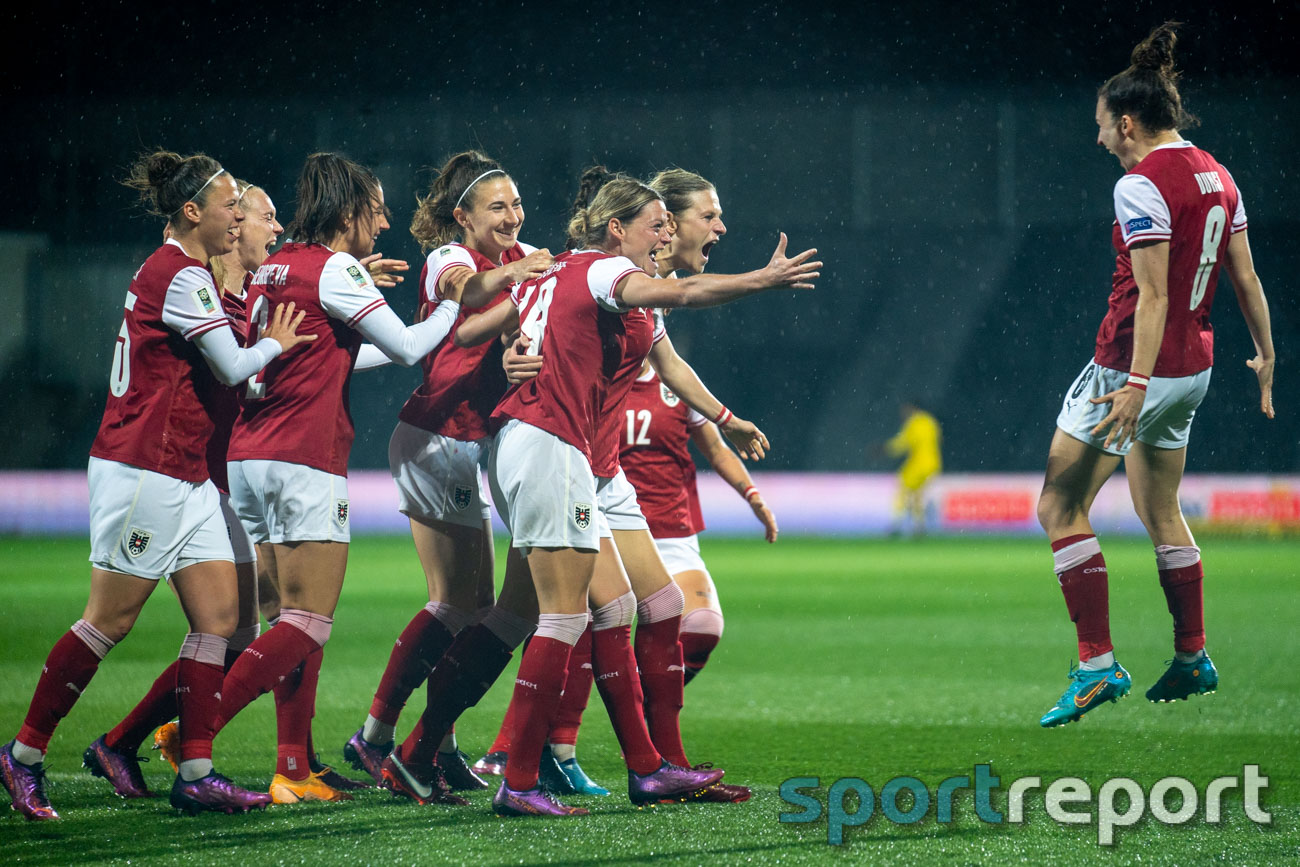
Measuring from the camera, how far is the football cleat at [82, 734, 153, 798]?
159 inches

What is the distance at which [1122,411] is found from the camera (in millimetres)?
3512

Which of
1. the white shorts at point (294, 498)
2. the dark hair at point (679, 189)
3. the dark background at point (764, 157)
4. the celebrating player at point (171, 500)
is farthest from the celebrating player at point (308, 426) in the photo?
the dark background at point (764, 157)

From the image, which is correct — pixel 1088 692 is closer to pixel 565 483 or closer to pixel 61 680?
pixel 565 483

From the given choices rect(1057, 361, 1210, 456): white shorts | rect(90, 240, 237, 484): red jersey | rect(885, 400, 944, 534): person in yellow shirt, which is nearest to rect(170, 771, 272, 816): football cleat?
rect(90, 240, 237, 484): red jersey

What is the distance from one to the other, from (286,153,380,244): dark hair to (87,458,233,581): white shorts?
2.84 ft

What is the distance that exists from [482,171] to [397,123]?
54.3 feet

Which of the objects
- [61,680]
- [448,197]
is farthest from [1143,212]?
[61,680]

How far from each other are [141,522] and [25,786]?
81cm

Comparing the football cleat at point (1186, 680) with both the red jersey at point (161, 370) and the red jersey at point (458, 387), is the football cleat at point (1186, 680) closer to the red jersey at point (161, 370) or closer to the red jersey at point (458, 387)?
the red jersey at point (458, 387)

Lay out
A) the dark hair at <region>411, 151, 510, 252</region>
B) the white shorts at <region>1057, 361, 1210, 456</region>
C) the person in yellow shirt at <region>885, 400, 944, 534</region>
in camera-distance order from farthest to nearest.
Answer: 1. the person in yellow shirt at <region>885, 400, 944, 534</region>
2. the dark hair at <region>411, 151, 510, 252</region>
3. the white shorts at <region>1057, 361, 1210, 456</region>

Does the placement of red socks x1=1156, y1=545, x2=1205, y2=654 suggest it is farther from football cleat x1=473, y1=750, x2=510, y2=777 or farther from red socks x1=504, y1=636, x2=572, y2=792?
football cleat x1=473, y1=750, x2=510, y2=777

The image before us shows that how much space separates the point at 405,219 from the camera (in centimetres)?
1998

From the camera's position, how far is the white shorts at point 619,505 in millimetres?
4121

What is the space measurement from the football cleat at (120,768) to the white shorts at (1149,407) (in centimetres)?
303
